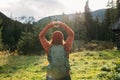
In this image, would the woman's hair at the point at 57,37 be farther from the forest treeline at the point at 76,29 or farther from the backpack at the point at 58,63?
the forest treeline at the point at 76,29

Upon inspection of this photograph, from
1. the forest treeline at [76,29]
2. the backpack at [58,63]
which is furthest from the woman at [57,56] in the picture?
the forest treeline at [76,29]

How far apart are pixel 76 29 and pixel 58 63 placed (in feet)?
309

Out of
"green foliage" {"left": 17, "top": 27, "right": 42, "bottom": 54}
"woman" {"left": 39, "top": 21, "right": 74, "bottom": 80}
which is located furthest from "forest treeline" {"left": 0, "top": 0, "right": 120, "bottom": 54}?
"woman" {"left": 39, "top": 21, "right": 74, "bottom": 80}

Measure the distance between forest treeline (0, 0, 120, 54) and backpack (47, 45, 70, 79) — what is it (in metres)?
35.4

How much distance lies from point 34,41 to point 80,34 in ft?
176

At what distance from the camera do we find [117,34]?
131 feet

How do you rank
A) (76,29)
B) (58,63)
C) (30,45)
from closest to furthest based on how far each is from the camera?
(58,63) → (30,45) → (76,29)

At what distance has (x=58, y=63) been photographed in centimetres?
890

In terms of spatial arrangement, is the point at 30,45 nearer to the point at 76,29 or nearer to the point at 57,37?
the point at 57,37

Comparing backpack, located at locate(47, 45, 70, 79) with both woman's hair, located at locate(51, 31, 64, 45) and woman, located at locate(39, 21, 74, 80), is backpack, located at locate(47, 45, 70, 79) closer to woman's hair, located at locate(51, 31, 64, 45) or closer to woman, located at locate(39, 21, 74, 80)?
woman, located at locate(39, 21, 74, 80)

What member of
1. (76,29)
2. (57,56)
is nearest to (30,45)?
(57,56)

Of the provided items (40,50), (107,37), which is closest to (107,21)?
(107,37)

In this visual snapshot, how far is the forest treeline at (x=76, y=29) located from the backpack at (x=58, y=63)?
3540 cm

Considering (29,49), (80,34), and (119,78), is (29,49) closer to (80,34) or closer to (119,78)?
(119,78)
